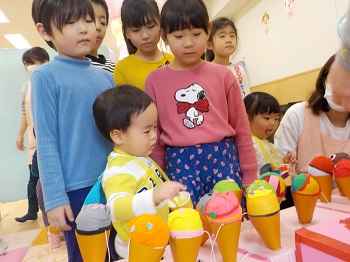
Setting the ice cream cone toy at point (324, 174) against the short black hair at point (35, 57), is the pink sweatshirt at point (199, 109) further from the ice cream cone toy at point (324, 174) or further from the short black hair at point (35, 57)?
the short black hair at point (35, 57)

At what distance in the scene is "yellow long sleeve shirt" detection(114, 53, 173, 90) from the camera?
1.14 metres

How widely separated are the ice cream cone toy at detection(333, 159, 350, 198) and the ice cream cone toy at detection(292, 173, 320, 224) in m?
0.13

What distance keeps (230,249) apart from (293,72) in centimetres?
266

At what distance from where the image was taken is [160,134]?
1018mm

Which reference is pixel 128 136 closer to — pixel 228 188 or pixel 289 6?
pixel 228 188

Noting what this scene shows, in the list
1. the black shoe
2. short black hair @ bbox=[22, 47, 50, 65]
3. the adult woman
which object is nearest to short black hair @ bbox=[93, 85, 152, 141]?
the adult woman

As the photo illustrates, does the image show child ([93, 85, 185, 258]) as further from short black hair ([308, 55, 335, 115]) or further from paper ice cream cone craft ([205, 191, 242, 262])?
short black hair ([308, 55, 335, 115])

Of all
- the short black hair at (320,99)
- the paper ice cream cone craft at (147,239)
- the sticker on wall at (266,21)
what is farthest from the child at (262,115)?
the sticker on wall at (266,21)

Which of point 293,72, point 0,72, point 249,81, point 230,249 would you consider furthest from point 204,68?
point 0,72

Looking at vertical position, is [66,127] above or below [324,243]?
above

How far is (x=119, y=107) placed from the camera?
84 centimetres

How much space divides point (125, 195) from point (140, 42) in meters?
0.60

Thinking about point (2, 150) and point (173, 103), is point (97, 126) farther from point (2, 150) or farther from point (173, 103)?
point (2, 150)

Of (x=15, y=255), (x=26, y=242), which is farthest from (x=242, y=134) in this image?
(x=26, y=242)
